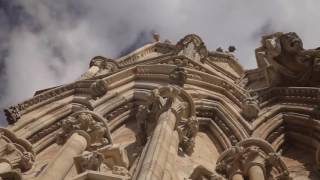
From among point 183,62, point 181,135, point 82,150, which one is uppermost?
point 183,62

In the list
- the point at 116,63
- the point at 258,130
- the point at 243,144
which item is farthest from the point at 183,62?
the point at 243,144

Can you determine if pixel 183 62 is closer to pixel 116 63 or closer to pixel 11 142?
pixel 116 63

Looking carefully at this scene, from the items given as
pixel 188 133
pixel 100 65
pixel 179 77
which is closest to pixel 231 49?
pixel 100 65

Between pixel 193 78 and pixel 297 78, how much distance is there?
9.30ft

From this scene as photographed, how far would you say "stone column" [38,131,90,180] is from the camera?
8.44 metres

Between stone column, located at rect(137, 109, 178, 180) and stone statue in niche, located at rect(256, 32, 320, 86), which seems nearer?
stone column, located at rect(137, 109, 178, 180)

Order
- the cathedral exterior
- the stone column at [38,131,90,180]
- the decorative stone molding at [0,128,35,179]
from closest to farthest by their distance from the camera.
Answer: the stone column at [38,131,90,180] < the cathedral exterior < the decorative stone molding at [0,128,35,179]

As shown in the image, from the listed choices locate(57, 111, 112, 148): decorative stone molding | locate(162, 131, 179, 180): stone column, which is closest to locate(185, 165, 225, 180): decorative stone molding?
locate(162, 131, 179, 180): stone column

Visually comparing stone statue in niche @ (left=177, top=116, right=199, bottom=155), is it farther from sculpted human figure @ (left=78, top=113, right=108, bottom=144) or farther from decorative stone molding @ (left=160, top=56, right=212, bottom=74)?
decorative stone molding @ (left=160, top=56, right=212, bottom=74)

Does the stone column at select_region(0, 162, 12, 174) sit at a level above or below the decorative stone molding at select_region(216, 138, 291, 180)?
below

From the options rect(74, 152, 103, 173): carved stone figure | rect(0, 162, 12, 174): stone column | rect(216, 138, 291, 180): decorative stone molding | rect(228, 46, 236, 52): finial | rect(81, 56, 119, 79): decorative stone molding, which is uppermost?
rect(228, 46, 236, 52): finial

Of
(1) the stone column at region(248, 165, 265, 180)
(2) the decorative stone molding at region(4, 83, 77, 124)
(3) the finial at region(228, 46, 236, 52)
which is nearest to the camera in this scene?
(1) the stone column at region(248, 165, 265, 180)

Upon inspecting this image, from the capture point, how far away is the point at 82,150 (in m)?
9.65

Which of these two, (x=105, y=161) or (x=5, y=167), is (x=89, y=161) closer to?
(x=105, y=161)
